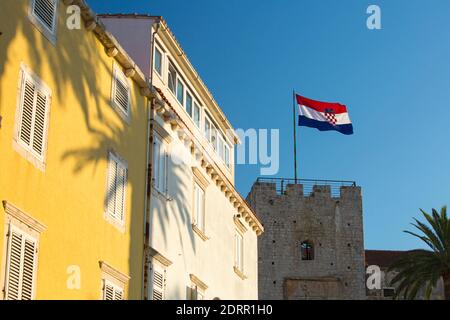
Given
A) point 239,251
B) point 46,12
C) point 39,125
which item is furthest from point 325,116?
point 39,125

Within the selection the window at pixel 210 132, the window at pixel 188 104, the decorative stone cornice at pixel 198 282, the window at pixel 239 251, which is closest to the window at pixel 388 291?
the window at pixel 239 251

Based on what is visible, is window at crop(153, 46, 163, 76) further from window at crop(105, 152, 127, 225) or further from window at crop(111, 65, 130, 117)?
window at crop(105, 152, 127, 225)

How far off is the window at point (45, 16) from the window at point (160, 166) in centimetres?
639

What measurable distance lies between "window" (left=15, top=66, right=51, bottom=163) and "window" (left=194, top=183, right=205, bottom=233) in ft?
33.7

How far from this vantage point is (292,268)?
66.1 meters

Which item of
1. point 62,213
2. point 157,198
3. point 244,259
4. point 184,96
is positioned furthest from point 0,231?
point 244,259

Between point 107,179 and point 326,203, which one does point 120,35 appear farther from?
point 326,203

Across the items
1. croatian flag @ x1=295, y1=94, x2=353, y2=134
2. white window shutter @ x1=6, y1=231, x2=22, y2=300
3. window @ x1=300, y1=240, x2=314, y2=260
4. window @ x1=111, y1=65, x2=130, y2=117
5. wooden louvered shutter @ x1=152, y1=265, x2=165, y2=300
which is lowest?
white window shutter @ x1=6, y1=231, x2=22, y2=300

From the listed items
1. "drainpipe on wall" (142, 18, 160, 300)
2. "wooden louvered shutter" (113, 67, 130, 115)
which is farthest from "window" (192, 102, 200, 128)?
"wooden louvered shutter" (113, 67, 130, 115)

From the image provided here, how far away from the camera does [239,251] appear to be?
33.0 metres

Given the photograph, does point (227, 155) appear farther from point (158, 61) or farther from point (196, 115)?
point (158, 61)

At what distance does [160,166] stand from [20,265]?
8.85m

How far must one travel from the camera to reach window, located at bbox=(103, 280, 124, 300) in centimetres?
1976
